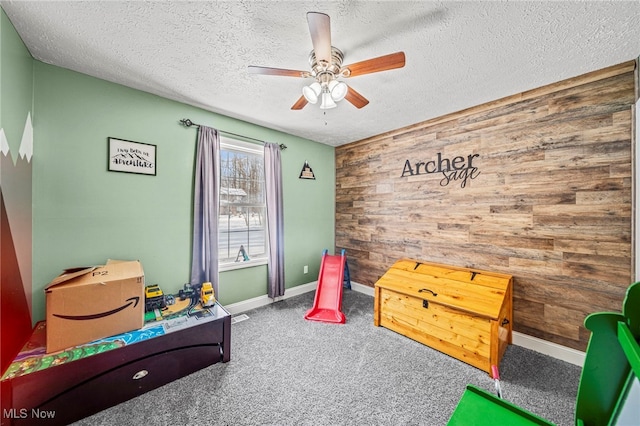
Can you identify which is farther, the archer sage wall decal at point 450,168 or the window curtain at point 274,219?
the window curtain at point 274,219

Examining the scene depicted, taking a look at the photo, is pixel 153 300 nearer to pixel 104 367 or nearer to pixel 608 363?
pixel 104 367

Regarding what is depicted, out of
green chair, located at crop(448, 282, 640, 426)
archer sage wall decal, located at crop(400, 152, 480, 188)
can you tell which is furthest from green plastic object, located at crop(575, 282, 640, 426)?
archer sage wall decal, located at crop(400, 152, 480, 188)

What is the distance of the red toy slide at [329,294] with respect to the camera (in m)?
3.01

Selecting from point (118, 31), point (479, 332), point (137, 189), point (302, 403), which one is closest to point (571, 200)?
point (479, 332)

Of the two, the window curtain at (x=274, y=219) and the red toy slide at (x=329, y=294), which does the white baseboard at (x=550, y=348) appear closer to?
the red toy slide at (x=329, y=294)

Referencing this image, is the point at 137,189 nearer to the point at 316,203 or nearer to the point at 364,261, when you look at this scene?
the point at 316,203

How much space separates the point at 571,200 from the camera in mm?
2186

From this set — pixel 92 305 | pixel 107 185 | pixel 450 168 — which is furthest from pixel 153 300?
pixel 450 168

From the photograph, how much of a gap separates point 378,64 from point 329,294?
268 centimetres

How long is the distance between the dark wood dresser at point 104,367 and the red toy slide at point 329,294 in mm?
1220

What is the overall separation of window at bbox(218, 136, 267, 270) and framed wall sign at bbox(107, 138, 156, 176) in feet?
2.60

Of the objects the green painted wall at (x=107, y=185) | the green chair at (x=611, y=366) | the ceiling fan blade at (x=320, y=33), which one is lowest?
the green chair at (x=611, y=366)

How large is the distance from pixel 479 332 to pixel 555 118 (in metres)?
2.11

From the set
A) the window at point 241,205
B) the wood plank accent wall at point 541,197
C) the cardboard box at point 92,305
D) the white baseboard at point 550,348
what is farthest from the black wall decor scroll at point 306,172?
the white baseboard at point 550,348
